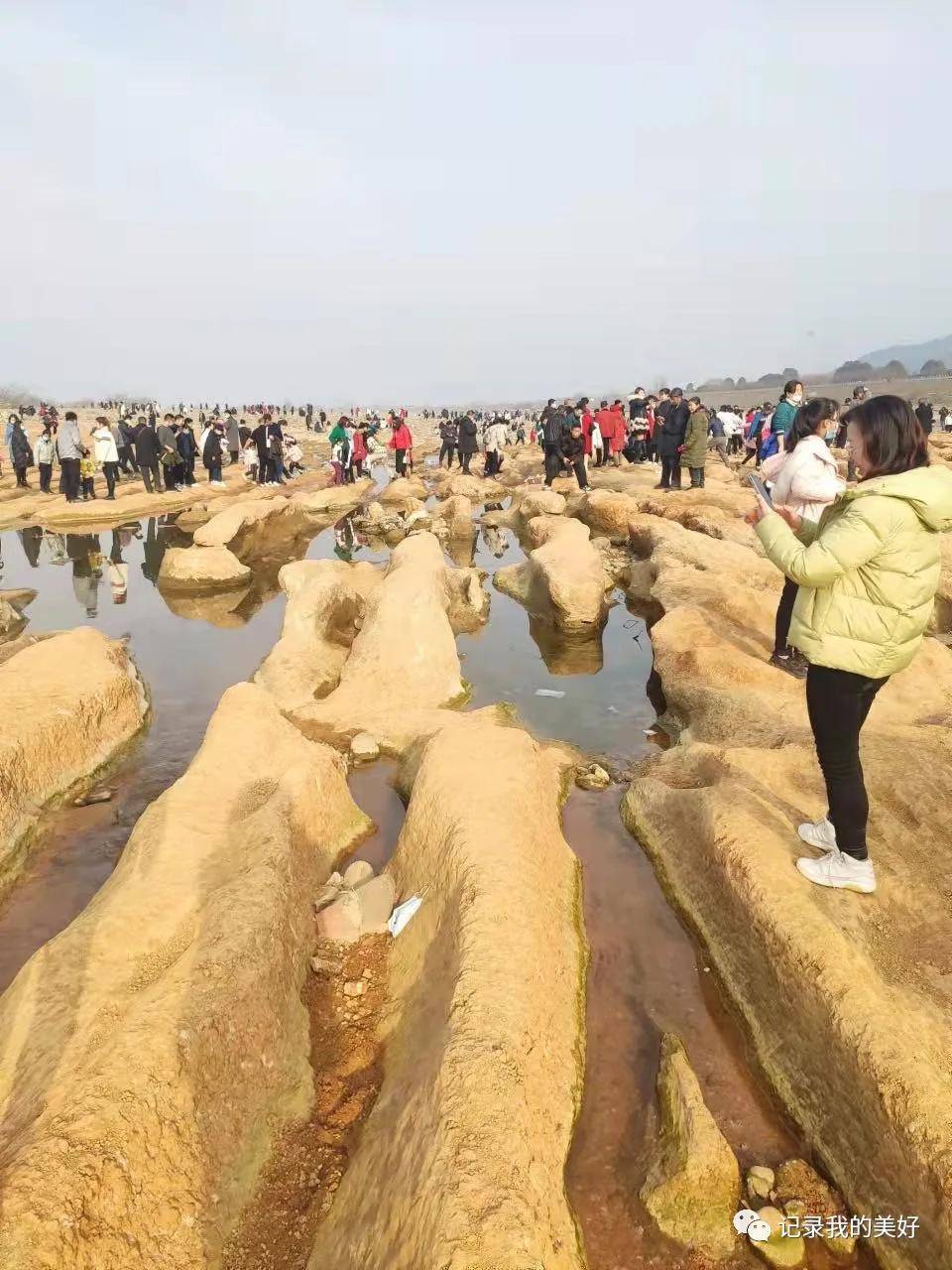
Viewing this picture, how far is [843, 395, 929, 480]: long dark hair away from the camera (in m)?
3.03

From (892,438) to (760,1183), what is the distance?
123 inches

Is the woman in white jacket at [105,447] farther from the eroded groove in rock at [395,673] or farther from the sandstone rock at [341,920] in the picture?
the sandstone rock at [341,920]

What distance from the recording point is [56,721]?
20.0 ft

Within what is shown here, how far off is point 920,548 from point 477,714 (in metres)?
4.24

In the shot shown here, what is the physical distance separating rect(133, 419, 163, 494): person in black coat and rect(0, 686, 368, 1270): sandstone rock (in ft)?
60.7

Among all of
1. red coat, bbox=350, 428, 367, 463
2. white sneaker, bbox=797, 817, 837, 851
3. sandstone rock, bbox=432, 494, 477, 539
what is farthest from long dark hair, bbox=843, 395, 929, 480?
red coat, bbox=350, 428, 367, 463

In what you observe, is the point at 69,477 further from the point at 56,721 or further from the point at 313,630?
the point at 56,721

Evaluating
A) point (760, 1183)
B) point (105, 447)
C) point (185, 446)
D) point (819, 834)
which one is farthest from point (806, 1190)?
point (185, 446)

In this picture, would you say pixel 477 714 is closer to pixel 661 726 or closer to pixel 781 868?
pixel 661 726

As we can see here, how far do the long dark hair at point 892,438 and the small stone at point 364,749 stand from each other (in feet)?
15.4

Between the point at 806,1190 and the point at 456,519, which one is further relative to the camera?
the point at 456,519

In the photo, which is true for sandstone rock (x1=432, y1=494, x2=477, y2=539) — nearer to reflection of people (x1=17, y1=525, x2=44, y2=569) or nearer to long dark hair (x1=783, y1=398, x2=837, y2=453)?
reflection of people (x1=17, y1=525, x2=44, y2=569)

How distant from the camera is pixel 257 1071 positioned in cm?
310

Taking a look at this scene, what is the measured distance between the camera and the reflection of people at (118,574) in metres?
12.6
